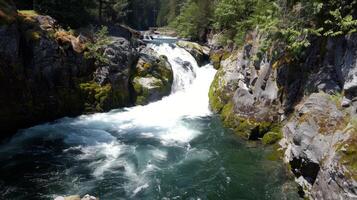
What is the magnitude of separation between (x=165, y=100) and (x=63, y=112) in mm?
8600

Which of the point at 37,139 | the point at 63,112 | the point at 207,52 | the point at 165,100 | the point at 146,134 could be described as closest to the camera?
the point at 37,139

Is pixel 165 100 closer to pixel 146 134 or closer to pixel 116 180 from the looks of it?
pixel 146 134

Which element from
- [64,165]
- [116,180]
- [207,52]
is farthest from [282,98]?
[207,52]

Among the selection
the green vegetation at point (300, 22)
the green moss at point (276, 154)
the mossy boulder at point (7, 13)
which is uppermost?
the green vegetation at point (300, 22)

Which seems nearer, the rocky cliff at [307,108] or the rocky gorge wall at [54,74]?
Answer: the rocky cliff at [307,108]

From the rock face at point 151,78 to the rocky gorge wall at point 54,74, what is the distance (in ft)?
0.28

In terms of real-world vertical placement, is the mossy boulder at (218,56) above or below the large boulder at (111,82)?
above

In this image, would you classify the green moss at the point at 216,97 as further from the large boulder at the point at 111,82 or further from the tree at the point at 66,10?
the tree at the point at 66,10

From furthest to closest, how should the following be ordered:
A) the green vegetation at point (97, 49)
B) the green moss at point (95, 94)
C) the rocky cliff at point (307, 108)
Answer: the green vegetation at point (97, 49)
the green moss at point (95, 94)
the rocky cliff at point (307, 108)

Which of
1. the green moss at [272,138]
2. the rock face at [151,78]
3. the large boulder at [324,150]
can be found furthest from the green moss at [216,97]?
the large boulder at [324,150]

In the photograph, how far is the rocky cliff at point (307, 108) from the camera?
11602mm

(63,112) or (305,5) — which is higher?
(305,5)

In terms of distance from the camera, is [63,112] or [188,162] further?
[63,112]

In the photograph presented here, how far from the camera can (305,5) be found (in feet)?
55.2
